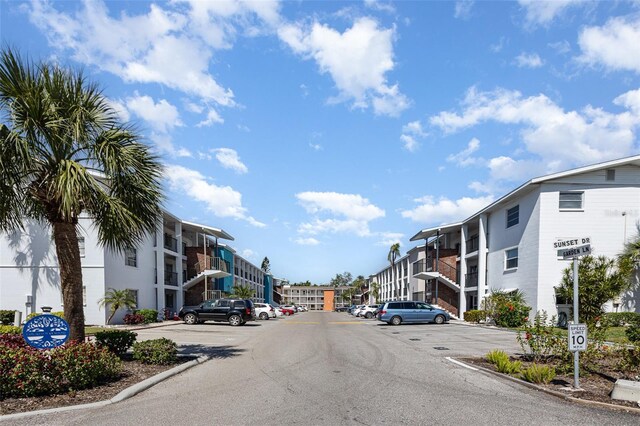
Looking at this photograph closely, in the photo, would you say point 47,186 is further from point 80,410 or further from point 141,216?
point 80,410

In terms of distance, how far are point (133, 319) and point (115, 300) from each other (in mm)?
2063

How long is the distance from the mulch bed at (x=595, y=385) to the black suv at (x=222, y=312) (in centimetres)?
2141

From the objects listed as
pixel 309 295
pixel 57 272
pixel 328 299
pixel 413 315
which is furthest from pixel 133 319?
pixel 309 295

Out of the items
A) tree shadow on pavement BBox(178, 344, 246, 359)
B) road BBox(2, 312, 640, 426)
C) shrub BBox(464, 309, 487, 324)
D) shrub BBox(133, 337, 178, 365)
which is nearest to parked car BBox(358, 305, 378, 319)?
shrub BBox(464, 309, 487, 324)

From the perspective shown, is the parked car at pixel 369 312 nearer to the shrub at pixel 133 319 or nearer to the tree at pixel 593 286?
the shrub at pixel 133 319

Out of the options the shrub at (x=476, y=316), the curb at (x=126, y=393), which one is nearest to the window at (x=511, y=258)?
the shrub at (x=476, y=316)

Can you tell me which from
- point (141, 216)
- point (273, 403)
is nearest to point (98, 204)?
point (141, 216)

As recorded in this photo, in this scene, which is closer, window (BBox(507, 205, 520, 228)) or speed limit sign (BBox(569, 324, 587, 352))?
speed limit sign (BBox(569, 324, 587, 352))

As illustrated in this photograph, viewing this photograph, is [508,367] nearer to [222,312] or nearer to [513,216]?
[513,216]

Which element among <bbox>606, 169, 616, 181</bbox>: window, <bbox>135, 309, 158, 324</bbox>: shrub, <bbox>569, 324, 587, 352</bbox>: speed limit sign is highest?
<bbox>606, 169, 616, 181</bbox>: window

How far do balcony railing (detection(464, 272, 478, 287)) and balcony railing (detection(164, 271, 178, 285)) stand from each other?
24.9 m

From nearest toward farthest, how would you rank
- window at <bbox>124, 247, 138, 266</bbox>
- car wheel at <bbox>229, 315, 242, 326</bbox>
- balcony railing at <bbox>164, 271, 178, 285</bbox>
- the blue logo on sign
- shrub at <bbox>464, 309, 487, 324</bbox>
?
1. the blue logo on sign
2. window at <bbox>124, 247, 138, 266</bbox>
3. car wheel at <bbox>229, 315, 242, 326</bbox>
4. shrub at <bbox>464, 309, 487, 324</bbox>
5. balcony railing at <bbox>164, 271, 178, 285</bbox>

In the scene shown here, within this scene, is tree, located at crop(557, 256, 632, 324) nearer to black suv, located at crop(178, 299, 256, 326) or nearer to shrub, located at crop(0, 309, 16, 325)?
black suv, located at crop(178, 299, 256, 326)

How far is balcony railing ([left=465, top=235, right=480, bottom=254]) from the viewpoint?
3722 centimetres
